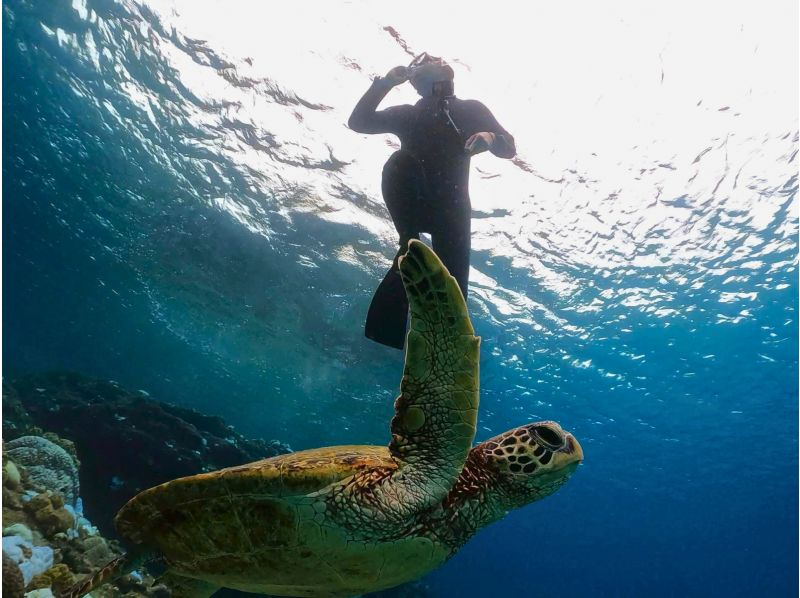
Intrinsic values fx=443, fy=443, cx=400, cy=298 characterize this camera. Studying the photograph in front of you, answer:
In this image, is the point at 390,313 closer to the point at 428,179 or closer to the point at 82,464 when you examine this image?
the point at 428,179

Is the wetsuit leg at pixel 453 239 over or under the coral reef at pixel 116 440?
over

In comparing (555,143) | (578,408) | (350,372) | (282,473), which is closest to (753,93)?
(555,143)

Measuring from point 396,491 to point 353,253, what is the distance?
32.1ft

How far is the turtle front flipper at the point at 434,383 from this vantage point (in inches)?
79.8

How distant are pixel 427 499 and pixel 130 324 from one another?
3260 cm

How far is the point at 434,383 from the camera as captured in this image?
7.01 ft

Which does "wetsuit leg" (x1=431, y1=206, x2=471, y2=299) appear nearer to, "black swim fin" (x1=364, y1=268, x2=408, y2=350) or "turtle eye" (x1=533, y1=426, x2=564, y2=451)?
"black swim fin" (x1=364, y1=268, x2=408, y2=350)

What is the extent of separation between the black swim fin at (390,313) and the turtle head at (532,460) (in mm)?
2054

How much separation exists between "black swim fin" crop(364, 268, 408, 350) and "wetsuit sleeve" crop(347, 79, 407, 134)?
64.1 inches

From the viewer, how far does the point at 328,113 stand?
7.78m

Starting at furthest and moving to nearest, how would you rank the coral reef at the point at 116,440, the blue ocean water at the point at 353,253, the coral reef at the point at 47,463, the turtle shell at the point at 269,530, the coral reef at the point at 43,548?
the blue ocean water at the point at 353,253
the coral reef at the point at 116,440
the coral reef at the point at 47,463
the coral reef at the point at 43,548
the turtle shell at the point at 269,530

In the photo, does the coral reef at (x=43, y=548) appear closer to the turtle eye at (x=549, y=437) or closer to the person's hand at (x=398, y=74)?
the turtle eye at (x=549, y=437)

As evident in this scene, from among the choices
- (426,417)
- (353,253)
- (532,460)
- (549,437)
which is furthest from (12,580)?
(353,253)

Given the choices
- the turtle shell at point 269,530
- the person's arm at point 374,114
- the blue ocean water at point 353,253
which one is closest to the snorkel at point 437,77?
the person's arm at point 374,114
